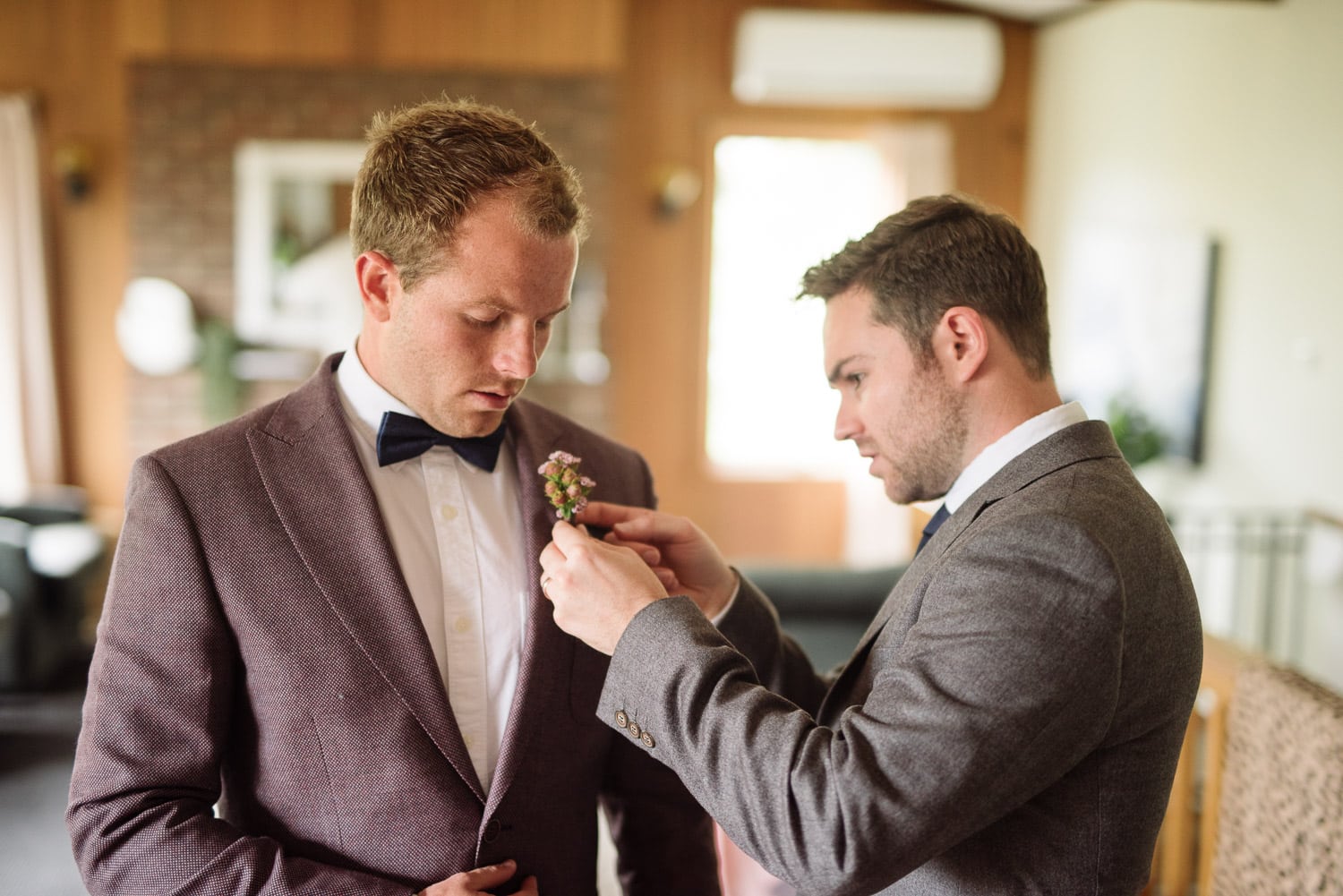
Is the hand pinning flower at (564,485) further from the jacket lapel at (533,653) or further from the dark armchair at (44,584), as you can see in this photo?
the dark armchair at (44,584)

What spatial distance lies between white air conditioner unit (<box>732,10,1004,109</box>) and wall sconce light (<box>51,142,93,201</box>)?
12.1 ft

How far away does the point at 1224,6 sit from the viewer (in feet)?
16.0

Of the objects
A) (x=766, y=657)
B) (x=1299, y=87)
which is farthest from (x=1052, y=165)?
(x=766, y=657)

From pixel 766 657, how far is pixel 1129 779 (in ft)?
2.01

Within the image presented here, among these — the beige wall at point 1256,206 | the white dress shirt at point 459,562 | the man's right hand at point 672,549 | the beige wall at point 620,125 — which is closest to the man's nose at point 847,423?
the man's right hand at point 672,549

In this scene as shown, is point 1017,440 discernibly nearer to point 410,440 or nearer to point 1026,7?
point 410,440

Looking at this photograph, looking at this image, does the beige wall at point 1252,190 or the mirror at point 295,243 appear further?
the mirror at point 295,243

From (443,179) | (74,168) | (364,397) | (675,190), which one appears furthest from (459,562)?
(74,168)

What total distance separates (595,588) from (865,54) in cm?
556

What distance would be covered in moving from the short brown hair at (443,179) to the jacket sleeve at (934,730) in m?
0.58

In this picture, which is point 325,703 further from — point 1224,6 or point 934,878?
point 1224,6

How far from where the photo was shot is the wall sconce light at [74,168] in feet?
19.1

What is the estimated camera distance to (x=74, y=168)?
19.2 ft

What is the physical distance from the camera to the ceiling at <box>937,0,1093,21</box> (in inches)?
241
